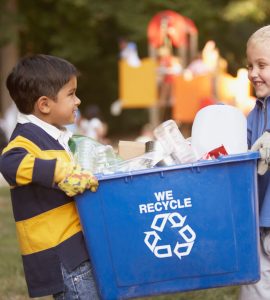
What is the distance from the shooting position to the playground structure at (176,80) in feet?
51.1

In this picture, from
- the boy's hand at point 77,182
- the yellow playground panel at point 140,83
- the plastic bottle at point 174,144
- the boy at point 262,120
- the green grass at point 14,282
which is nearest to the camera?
the boy's hand at point 77,182

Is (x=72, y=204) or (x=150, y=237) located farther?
(x=72, y=204)

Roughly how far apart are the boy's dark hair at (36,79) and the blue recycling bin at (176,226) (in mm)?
482

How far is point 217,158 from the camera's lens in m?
2.67

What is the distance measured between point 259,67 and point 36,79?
35.7 inches

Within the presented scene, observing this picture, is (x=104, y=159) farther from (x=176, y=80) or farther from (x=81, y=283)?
(x=176, y=80)

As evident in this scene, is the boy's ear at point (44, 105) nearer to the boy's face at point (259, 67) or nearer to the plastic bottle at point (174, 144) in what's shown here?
the plastic bottle at point (174, 144)

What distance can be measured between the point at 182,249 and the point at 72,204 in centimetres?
48

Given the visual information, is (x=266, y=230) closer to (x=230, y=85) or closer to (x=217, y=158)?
(x=217, y=158)

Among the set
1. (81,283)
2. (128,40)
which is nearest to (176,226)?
(81,283)

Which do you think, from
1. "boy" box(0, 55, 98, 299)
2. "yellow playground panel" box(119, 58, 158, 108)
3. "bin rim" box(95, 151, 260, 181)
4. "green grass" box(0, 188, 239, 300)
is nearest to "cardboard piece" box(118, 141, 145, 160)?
"boy" box(0, 55, 98, 299)

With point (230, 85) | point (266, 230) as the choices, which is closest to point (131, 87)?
point (230, 85)

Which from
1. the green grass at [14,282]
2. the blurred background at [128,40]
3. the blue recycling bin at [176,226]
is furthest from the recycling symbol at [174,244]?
the blurred background at [128,40]

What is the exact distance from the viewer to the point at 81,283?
290 cm
